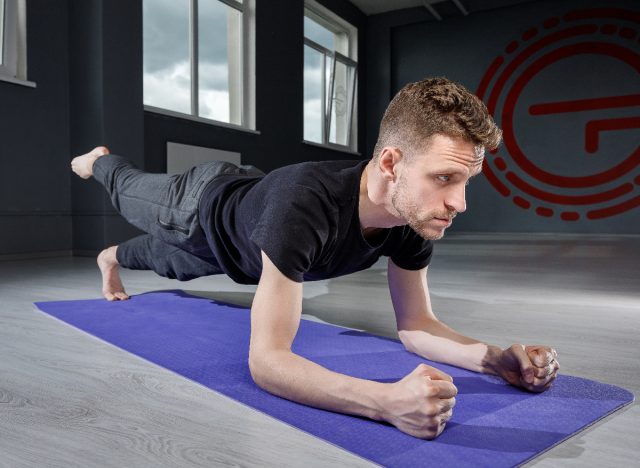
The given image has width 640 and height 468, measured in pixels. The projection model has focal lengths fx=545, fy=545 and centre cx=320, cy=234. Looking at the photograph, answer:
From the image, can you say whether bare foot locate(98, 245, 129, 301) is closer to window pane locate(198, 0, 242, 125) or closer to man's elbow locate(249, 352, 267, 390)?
man's elbow locate(249, 352, 267, 390)

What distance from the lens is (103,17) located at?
3898 mm

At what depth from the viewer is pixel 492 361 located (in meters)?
1.17

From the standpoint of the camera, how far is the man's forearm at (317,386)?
910 mm

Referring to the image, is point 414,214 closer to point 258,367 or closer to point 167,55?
point 258,367

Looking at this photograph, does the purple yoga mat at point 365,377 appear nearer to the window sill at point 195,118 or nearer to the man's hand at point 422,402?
the man's hand at point 422,402

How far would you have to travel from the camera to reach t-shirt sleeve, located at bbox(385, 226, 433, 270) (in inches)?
49.4

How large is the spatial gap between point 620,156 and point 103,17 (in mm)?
6292

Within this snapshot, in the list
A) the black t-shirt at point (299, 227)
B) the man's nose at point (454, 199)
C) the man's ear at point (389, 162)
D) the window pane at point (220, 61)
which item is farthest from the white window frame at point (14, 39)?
the man's nose at point (454, 199)

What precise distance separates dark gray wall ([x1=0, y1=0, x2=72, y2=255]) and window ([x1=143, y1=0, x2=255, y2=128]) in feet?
2.31

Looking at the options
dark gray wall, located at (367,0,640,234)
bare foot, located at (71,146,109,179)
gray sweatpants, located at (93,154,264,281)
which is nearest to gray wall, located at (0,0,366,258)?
bare foot, located at (71,146,109,179)

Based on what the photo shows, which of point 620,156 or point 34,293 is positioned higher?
point 620,156

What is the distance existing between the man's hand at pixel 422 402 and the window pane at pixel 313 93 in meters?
6.29

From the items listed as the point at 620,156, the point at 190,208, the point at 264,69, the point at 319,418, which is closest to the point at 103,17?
the point at 264,69

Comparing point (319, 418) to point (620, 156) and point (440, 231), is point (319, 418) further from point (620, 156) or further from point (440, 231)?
point (620, 156)
